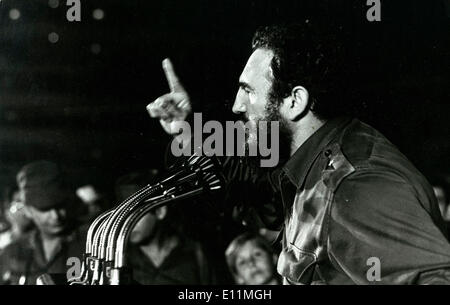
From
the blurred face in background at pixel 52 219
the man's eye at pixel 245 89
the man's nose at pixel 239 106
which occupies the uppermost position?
the man's eye at pixel 245 89

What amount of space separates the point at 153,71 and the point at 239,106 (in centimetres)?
27

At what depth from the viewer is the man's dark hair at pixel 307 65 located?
123 cm

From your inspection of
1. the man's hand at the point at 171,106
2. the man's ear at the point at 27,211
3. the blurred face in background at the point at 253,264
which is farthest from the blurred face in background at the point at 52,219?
the blurred face in background at the point at 253,264

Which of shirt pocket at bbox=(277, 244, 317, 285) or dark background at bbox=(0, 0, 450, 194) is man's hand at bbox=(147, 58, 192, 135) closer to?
dark background at bbox=(0, 0, 450, 194)

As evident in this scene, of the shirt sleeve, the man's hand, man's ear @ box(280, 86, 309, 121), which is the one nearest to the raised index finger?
the man's hand

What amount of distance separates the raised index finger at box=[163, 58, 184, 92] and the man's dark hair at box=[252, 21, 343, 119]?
0.77ft

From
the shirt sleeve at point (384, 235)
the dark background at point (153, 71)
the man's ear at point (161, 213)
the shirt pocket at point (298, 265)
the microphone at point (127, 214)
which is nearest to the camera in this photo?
the shirt sleeve at point (384, 235)

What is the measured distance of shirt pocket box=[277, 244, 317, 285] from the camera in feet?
3.65

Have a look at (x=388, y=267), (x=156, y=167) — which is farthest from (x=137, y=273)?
(x=388, y=267)

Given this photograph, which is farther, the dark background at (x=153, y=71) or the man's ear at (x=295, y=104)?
the dark background at (x=153, y=71)

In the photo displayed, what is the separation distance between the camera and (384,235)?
1.00 metres

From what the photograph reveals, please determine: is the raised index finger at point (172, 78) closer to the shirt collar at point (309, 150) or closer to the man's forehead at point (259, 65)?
the man's forehead at point (259, 65)

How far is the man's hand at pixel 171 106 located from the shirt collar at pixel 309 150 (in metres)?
0.33
